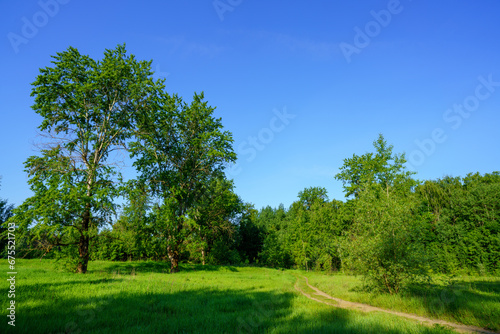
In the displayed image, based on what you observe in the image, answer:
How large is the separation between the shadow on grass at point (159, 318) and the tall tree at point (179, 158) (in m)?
14.5

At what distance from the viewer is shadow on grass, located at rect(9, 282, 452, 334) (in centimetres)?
591

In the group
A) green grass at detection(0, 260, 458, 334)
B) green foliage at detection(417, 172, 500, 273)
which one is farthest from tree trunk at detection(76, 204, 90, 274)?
green foliage at detection(417, 172, 500, 273)

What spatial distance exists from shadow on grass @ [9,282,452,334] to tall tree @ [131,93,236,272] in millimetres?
14494

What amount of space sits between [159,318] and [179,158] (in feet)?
68.0

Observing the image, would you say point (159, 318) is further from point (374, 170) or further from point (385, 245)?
point (374, 170)

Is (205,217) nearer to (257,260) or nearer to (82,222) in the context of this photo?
(82,222)

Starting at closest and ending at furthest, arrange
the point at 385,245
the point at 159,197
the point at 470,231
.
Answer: the point at 385,245 → the point at 159,197 → the point at 470,231

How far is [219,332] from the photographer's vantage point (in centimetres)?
606

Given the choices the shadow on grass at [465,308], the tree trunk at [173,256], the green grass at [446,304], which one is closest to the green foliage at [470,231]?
the green grass at [446,304]

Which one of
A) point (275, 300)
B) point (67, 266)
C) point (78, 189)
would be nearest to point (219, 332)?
point (275, 300)

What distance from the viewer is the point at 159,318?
717cm

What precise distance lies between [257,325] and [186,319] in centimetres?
205

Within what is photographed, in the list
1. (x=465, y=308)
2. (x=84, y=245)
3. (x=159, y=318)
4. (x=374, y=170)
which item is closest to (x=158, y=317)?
(x=159, y=318)

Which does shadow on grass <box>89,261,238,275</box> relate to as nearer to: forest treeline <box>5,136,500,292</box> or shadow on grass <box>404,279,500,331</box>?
forest treeline <box>5,136,500,292</box>
